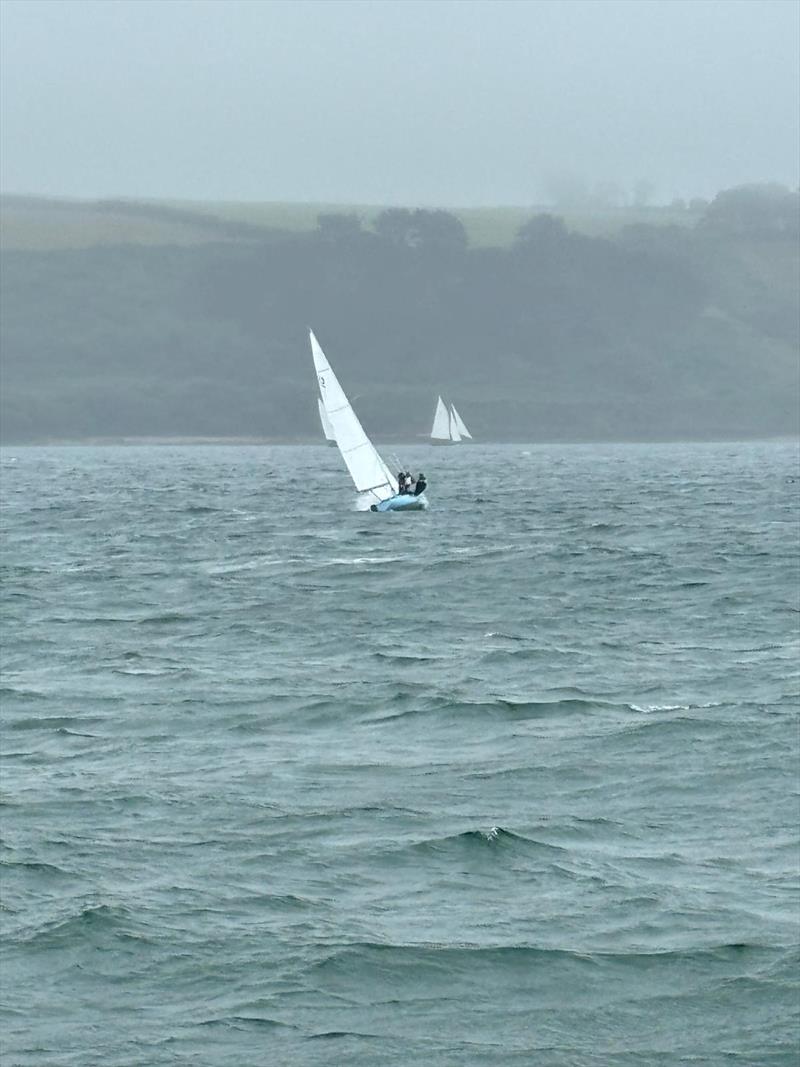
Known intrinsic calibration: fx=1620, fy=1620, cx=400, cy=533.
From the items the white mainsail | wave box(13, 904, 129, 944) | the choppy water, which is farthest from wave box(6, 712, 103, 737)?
the white mainsail

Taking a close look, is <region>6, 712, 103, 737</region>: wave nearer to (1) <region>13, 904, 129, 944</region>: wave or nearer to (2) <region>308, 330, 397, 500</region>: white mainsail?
(1) <region>13, 904, 129, 944</region>: wave

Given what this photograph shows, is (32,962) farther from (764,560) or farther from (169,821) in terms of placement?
(764,560)

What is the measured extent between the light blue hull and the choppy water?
3647 cm

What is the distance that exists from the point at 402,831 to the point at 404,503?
61830mm

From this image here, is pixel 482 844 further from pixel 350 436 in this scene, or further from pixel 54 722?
pixel 350 436

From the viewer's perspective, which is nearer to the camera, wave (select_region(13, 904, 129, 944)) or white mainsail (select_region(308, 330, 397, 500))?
wave (select_region(13, 904, 129, 944))

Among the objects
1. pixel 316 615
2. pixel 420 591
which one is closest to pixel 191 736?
pixel 316 615

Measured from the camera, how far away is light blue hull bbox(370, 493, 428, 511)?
80.8 metres

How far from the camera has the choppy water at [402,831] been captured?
552 inches

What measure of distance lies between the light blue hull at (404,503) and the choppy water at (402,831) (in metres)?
36.5

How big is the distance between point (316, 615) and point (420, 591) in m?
6.80

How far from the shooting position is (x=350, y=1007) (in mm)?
14297

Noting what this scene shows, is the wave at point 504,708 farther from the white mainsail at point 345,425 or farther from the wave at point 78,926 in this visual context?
the white mainsail at point 345,425

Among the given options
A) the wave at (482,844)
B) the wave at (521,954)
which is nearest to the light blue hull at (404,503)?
the wave at (482,844)
